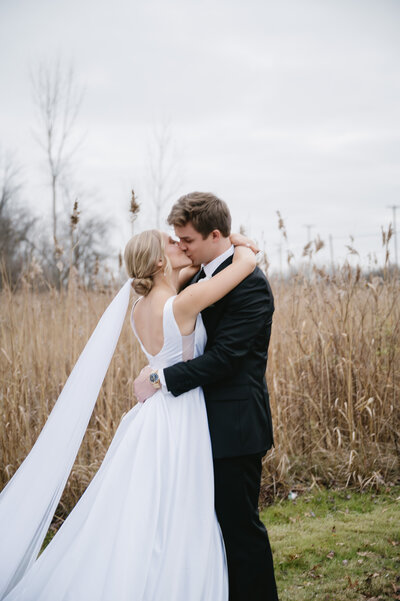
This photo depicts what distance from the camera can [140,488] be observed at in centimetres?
219

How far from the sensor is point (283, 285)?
534cm

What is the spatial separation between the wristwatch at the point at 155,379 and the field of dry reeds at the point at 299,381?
74.1 inches

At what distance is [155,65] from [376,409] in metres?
8.18

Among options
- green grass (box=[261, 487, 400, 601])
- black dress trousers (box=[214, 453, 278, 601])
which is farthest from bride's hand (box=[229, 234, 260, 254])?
green grass (box=[261, 487, 400, 601])

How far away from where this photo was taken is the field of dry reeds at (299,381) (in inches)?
164

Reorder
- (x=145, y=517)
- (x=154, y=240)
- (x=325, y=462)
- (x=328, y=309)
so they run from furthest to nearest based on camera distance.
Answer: (x=328, y=309), (x=325, y=462), (x=154, y=240), (x=145, y=517)

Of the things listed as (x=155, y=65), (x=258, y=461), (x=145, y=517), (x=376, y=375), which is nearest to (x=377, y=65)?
(x=155, y=65)

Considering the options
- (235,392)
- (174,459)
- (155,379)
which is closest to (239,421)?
(235,392)

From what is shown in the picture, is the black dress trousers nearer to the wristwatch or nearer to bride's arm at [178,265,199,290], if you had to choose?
the wristwatch

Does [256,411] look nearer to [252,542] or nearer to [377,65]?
[252,542]

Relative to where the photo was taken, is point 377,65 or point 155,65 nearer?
point 377,65

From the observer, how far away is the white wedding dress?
81.5 inches

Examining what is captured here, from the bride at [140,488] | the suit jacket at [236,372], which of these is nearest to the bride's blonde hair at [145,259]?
the bride at [140,488]

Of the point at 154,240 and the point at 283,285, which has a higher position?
the point at 154,240
